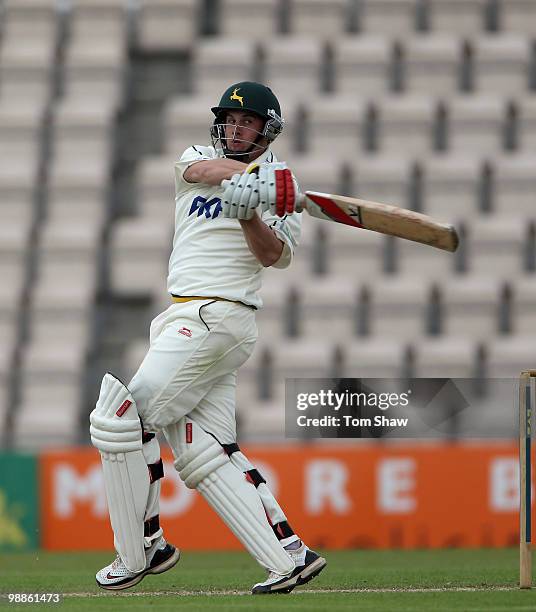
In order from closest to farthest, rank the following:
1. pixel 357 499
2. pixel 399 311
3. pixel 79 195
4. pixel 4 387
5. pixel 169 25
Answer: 1. pixel 357 499
2. pixel 4 387
3. pixel 399 311
4. pixel 79 195
5. pixel 169 25

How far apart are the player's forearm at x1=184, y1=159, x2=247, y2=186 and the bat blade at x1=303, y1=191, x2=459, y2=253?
0.23 m

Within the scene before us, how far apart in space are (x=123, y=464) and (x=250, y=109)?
1.12 metres

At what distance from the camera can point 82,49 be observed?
1170 centimetres

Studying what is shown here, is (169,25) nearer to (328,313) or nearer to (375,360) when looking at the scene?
(328,313)

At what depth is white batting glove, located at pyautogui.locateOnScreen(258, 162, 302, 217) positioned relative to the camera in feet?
12.6

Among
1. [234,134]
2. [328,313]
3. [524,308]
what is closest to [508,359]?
[524,308]

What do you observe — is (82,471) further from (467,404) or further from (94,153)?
(467,404)

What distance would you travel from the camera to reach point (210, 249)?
4113 mm

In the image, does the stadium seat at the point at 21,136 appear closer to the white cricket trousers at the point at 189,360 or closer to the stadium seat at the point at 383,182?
the stadium seat at the point at 383,182

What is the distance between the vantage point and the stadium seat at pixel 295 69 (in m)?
11.2

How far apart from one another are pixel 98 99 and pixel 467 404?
7.82m

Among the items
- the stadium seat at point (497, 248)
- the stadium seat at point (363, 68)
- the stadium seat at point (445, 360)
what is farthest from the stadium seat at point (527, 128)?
the stadium seat at point (445, 360)

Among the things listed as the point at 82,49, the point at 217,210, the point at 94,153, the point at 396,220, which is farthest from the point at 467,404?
the point at 82,49

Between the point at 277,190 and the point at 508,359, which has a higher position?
the point at 277,190
